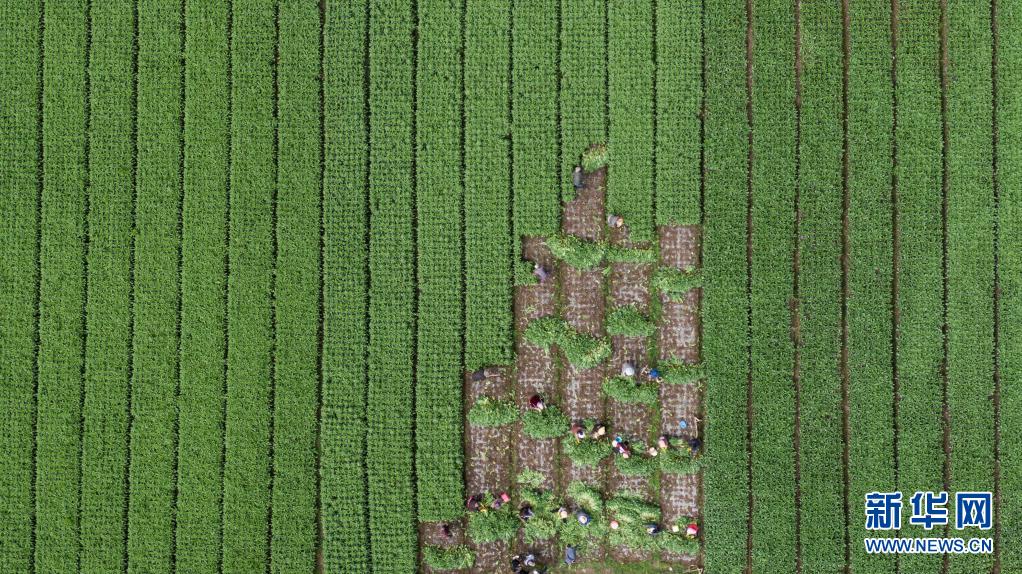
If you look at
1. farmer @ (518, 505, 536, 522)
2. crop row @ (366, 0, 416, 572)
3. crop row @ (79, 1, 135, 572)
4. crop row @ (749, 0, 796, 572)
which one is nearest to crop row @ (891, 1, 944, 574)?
crop row @ (749, 0, 796, 572)

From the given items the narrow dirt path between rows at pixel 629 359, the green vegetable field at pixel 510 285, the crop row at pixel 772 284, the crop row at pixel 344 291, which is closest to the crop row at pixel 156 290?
the green vegetable field at pixel 510 285

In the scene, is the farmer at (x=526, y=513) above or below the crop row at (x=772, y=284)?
below

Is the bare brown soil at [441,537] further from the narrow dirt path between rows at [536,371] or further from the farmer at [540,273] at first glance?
the farmer at [540,273]

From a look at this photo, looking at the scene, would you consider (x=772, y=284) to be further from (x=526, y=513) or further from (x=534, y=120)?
(x=526, y=513)

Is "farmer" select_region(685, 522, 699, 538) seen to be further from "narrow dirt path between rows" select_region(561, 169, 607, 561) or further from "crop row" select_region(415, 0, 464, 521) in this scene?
"crop row" select_region(415, 0, 464, 521)

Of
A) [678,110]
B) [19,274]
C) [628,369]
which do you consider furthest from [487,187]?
[19,274]

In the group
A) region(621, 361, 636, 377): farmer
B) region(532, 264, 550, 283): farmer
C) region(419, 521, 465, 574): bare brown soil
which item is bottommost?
region(419, 521, 465, 574): bare brown soil
